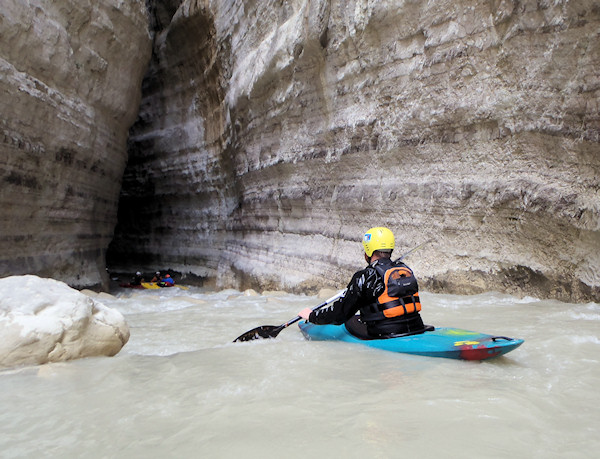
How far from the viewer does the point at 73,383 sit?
236 centimetres

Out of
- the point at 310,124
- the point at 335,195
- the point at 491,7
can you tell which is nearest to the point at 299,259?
the point at 335,195

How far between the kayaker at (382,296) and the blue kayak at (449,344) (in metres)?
0.08

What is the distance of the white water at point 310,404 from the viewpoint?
1.61 m

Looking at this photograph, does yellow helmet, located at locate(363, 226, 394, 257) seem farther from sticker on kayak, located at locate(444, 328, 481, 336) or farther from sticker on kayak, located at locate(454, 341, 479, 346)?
sticker on kayak, located at locate(454, 341, 479, 346)

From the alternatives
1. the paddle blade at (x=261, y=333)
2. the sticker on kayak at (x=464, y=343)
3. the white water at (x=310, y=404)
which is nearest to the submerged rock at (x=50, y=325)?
the white water at (x=310, y=404)

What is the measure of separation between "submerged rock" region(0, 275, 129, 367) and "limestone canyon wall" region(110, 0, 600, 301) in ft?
13.1

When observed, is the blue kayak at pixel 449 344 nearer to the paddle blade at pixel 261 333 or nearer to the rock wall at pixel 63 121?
the paddle blade at pixel 261 333

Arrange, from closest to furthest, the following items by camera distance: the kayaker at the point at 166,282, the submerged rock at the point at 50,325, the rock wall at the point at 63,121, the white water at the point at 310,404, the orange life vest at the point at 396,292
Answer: the white water at the point at 310,404 < the submerged rock at the point at 50,325 < the orange life vest at the point at 396,292 < the rock wall at the point at 63,121 < the kayaker at the point at 166,282

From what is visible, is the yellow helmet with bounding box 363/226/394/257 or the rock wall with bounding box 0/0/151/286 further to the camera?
the rock wall with bounding box 0/0/151/286

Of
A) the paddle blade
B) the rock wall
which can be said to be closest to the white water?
the paddle blade

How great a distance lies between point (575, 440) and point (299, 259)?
6522 millimetres

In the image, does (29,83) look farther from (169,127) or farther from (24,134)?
(169,127)

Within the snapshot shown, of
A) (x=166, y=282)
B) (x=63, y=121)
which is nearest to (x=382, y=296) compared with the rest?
(x=63, y=121)

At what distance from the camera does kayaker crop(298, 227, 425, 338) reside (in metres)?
3.04
